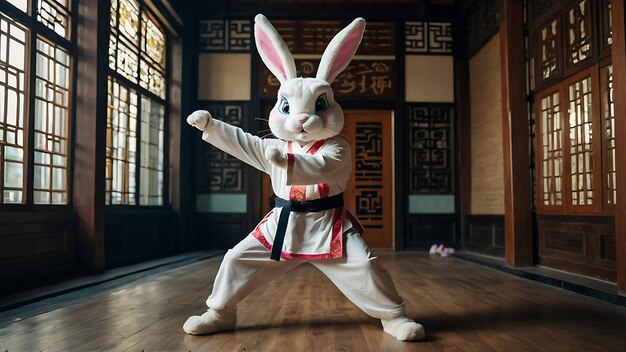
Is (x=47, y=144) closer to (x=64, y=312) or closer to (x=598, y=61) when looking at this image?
(x=64, y=312)

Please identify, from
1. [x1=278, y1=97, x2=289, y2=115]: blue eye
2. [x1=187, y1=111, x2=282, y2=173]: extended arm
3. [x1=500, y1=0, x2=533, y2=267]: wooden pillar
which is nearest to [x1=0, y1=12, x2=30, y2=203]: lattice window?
[x1=187, y1=111, x2=282, y2=173]: extended arm

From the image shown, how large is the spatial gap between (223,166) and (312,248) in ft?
14.5

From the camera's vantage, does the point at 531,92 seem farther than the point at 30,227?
Yes

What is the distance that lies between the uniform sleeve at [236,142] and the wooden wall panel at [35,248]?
5.39ft

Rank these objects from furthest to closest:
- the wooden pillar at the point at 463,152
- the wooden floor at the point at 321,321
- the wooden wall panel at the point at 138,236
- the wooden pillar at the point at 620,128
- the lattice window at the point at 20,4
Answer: the wooden pillar at the point at 463,152 < the wooden wall panel at the point at 138,236 < the lattice window at the point at 20,4 < the wooden pillar at the point at 620,128 < the wooden floor at the point at 321,321

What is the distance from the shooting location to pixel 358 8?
20.9 ft

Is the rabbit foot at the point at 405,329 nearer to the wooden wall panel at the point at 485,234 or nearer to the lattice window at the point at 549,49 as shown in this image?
the lattice window at the point at 549,49

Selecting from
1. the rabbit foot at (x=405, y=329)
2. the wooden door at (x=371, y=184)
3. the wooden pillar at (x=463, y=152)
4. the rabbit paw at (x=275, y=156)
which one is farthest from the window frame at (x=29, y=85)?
the wooden pillar at (x=463, y=152)

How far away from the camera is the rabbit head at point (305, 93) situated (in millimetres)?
2090

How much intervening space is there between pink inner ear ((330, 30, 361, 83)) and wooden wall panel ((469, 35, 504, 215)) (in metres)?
3.32

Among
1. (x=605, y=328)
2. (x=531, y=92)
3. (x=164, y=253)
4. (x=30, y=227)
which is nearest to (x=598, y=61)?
(x=531, y=92)

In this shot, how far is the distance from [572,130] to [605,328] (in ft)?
6.61

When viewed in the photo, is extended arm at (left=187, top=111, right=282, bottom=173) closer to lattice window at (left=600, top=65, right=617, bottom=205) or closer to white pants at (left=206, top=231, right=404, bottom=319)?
white pants at (left=206, top=231, right=404, bottom=319)

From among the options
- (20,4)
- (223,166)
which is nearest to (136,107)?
(223,166)
